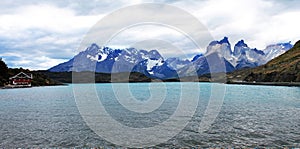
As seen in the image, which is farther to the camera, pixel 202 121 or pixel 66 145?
pixel 202 121

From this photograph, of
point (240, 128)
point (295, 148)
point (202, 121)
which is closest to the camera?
point (295, 148)

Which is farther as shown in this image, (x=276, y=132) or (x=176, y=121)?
(x=176, y=121)

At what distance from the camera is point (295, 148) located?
2964 cm

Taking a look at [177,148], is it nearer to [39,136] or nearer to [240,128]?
[240,128]

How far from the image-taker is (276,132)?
39.8 metres

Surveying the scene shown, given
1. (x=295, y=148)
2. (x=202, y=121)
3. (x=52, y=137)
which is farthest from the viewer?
(x=202, y=121)

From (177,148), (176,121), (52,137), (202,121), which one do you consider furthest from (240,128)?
(52,137)

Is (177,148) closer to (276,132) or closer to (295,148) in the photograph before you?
(295,148)

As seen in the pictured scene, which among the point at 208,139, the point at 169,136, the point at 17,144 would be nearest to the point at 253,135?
the point at 208,139

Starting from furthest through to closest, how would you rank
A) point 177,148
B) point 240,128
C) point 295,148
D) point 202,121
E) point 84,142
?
1. point 202,121
2. point 240,128
3. point 84,142
4. point 177,148
5. point 295,148

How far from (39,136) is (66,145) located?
23.7ft

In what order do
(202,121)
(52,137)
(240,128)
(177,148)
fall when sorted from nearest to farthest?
1. (177,148)
2. (52,137)
3. (240,128)
4. (202,121)

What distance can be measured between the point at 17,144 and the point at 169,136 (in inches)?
787

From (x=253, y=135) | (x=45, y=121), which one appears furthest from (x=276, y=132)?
(x=45, y=121)
